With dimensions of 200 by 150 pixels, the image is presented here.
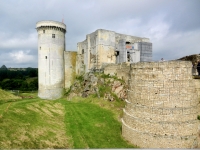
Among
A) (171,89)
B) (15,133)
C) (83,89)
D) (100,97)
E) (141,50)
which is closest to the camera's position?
(15,133)

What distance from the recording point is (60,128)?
13.9 m

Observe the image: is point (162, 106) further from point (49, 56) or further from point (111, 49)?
point (49, 56)

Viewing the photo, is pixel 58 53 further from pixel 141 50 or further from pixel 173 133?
pixel 173 133

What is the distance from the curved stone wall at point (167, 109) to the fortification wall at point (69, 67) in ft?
71.3

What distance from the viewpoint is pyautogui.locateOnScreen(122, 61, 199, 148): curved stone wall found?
36.9 ft

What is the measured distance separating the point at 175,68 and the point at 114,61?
60.4 feet

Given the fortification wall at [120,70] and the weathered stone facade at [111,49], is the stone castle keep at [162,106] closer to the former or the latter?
the fortification wall at [120,70]

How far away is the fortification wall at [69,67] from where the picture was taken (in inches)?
1249

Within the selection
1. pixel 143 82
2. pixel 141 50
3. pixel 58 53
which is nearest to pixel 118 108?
pixel 143 82

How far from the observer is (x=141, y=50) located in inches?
1149

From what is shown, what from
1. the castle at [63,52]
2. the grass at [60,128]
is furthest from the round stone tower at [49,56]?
the grass at [60,128]

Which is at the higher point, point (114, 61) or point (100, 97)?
point (114, 61)

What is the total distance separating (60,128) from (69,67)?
762 inches

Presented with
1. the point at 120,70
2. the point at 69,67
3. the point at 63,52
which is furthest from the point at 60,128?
the point at 63,52
